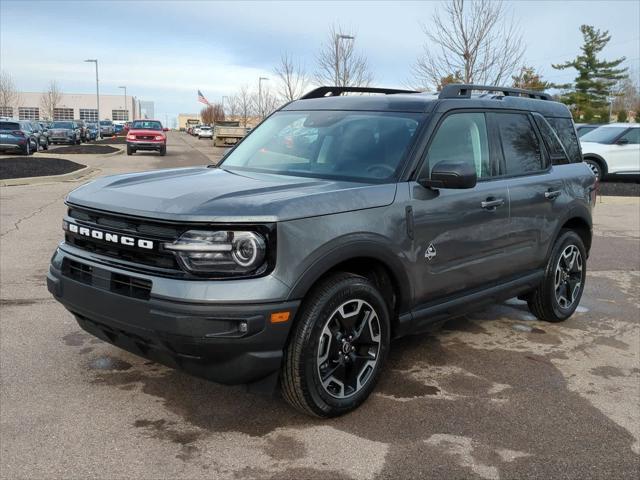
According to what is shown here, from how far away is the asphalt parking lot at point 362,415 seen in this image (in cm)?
316

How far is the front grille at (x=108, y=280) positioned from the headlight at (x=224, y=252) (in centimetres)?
26

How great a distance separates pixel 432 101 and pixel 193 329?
7.57 feet

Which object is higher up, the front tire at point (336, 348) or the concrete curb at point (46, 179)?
the front tire at point (336, 348)

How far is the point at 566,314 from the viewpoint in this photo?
5711 mm

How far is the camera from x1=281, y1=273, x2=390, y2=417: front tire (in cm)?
338

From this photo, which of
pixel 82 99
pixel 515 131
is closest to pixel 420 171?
pixel 515 131

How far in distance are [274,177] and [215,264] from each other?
3.79 ft

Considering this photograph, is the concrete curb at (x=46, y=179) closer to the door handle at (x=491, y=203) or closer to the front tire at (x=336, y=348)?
the door handle at (x=491, y=203)

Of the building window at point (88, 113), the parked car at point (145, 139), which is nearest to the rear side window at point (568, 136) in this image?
the parked car at point (145, 139)

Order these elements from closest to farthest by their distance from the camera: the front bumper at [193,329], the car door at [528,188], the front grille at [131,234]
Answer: the front bumper at [193,329]
the front grille at [131,234]
the car door at [528,188]

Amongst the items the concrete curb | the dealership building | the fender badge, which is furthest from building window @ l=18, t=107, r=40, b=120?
the fender badge

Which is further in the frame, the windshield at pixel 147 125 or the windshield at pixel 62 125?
the windshield at pixel 62 125

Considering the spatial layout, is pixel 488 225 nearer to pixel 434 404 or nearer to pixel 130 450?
pixel 434 404

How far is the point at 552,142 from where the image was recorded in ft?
17.8
